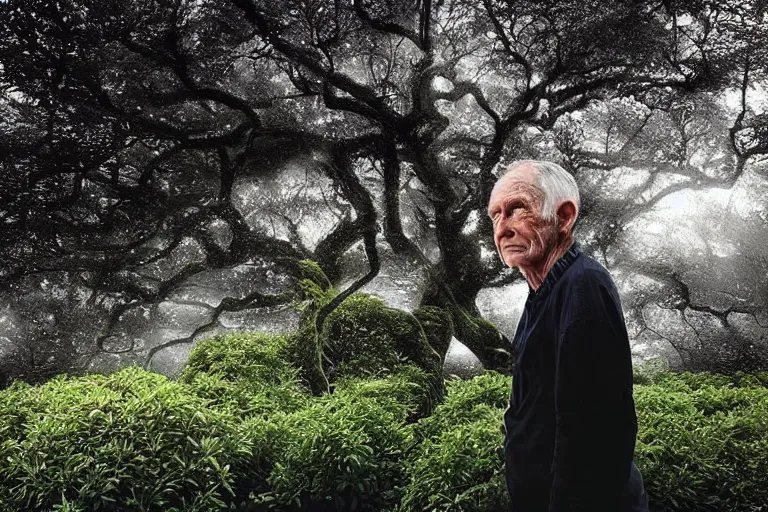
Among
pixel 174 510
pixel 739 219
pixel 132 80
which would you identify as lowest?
pixel 174 510

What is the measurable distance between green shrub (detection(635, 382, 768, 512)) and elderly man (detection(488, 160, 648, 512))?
39.2 inches

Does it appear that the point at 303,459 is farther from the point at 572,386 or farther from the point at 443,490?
the point at 572,386

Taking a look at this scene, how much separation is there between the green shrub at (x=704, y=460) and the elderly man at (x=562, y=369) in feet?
3.27

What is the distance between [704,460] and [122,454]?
6.98 feet

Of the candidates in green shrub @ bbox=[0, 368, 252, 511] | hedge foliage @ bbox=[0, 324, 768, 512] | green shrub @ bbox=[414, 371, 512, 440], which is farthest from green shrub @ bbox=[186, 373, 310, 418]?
green shrub @ bbox=[414, 371, 512, 440]

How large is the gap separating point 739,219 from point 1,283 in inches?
177

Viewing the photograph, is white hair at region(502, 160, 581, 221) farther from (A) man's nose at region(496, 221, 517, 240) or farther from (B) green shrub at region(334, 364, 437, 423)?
(B) green shrub at region(334, 364, 437, 423)

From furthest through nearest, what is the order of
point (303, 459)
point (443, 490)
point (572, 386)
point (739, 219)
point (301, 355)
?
point (739, 219), point (301, 355), point (303, 459), point (443, 490), point (572, 386)

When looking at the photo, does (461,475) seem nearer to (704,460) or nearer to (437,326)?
(704,460)

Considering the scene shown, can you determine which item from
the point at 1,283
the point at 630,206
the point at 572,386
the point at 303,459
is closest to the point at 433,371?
the point at 303,459

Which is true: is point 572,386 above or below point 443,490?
above

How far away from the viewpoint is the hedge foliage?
223 cm

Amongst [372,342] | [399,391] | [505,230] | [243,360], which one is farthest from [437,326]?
[505,230]

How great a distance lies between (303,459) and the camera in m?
2.35
